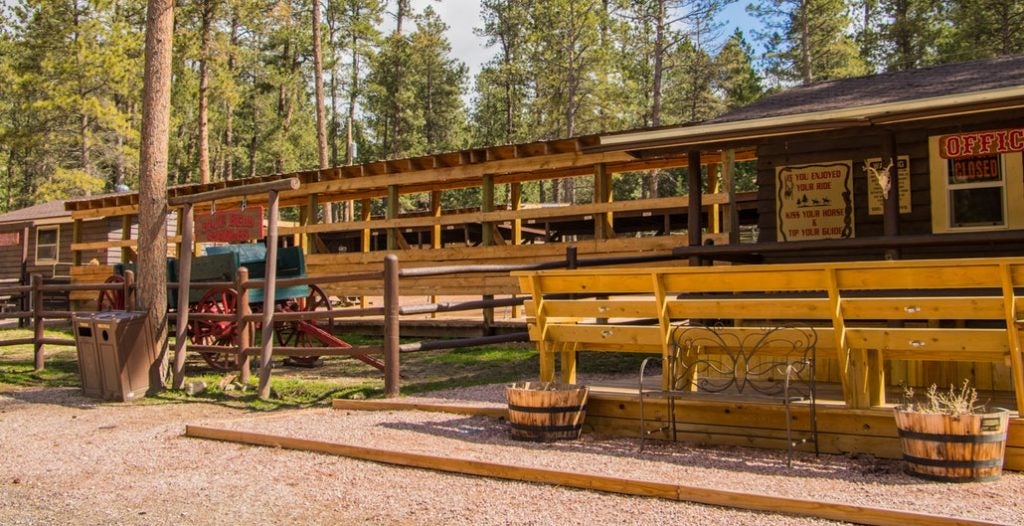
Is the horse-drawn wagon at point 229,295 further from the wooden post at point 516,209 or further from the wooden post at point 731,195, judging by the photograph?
the wooden post at point 731,195

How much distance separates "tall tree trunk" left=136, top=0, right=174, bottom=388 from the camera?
36.9ft

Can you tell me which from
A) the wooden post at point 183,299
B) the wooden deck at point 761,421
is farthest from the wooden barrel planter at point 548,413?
the wooden post at point 183,299

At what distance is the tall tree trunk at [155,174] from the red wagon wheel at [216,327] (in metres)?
1.76

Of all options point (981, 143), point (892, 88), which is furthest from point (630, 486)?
point (892, 88)

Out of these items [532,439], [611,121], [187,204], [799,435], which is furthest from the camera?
[611,121]

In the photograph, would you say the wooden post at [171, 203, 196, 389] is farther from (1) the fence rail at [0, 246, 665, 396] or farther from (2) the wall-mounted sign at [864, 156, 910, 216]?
(2) the wall-mounted sign at [864, 156, 910, 216]

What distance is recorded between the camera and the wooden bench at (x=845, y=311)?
5.73m

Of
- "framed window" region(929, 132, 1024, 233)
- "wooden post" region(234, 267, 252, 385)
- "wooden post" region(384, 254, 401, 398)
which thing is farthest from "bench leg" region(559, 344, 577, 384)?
"framed window" region(929, 132, 1024, 233)

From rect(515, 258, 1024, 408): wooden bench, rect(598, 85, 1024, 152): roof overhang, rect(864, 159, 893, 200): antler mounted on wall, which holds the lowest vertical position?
rect(515, 258, 1024, 408): wooden bench

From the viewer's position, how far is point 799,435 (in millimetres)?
6246

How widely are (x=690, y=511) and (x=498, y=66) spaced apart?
4647 cm

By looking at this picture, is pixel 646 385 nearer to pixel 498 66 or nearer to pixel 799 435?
pixel 799 435

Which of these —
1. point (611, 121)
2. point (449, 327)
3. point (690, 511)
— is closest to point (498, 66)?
point (611, 121)

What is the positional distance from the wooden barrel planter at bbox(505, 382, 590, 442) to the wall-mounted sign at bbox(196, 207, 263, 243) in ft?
15.7
